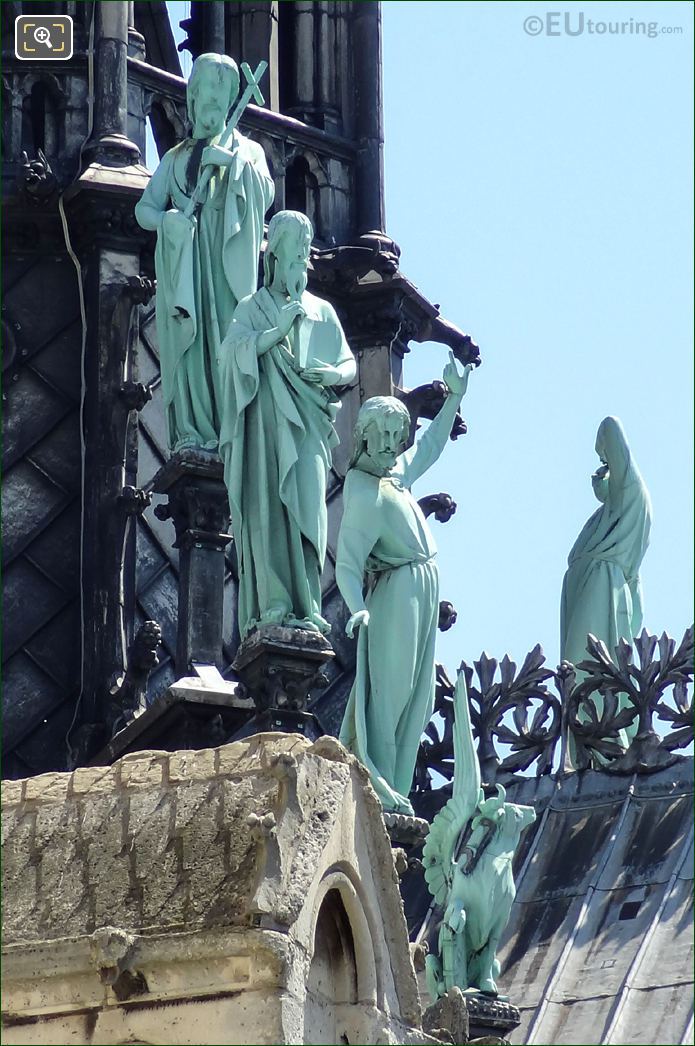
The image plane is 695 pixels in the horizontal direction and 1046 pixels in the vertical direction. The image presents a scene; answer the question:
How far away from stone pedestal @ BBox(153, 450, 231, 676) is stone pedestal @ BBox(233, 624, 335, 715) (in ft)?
3.56

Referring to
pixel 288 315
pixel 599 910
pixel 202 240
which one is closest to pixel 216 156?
pixel 202 240

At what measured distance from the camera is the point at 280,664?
18.4 metres

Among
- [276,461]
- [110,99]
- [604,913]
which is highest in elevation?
[110,99]

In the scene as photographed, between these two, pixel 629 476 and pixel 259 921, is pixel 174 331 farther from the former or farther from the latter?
pixel 259 921

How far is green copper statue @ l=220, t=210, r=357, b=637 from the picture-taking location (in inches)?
738

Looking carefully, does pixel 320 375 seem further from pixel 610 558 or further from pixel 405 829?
pixel 610 558

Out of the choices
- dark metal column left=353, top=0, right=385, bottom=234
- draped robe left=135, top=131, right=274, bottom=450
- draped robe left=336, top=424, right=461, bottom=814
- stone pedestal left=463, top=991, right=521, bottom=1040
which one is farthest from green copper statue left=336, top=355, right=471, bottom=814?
dark metal column left=353, top=0, right=385, bottom=234

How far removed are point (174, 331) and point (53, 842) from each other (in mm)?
8086

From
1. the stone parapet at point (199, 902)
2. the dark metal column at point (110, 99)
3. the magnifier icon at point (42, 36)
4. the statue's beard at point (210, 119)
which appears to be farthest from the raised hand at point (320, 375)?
the stone parapet at point (199, 902)

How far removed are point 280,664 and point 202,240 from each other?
2891 millimetres

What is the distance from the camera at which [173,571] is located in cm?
2116

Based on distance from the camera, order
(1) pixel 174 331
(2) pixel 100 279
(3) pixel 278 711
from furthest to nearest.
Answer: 1. (2) pixel 100 279
2. (1) pixel 174 331
3. (3) pixel 278 711

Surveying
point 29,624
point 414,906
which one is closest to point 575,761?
point 414,906

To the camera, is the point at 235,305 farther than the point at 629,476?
No
